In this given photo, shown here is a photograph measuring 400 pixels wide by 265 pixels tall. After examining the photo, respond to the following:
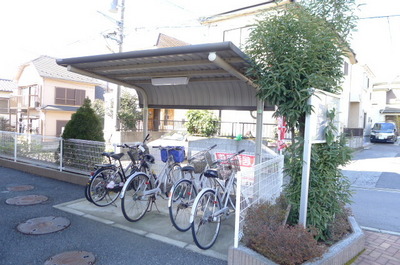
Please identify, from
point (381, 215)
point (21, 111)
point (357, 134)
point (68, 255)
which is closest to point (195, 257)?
point (68, 255)

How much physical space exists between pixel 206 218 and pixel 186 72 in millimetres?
3126

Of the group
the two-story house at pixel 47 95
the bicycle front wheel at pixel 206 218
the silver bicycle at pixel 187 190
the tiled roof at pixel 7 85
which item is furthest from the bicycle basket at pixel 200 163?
the tiled roof at pixel 7 85

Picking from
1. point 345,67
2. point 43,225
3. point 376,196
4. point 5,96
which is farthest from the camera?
point 5,96

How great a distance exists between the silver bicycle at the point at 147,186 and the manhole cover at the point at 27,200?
2046mm

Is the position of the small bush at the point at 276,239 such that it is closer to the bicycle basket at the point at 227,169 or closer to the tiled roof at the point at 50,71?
the bicycle basket at the point at 227,169

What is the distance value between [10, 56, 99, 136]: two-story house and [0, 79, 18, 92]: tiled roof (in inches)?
252

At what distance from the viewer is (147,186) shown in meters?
4.73

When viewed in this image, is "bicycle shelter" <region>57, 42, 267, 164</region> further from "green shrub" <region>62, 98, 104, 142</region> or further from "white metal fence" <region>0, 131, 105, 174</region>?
"white metal fence" <region>0, 131, 105, 174</region>

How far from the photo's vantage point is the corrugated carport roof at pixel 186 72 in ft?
14.1

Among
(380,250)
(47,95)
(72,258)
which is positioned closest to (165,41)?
(47,95)

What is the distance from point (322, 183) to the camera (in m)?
3.69

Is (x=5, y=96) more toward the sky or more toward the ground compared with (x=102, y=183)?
more toward the sky

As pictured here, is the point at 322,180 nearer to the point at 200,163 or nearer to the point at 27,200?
the point at 200,163

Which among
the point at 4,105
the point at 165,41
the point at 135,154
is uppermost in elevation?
the point at 165,41
